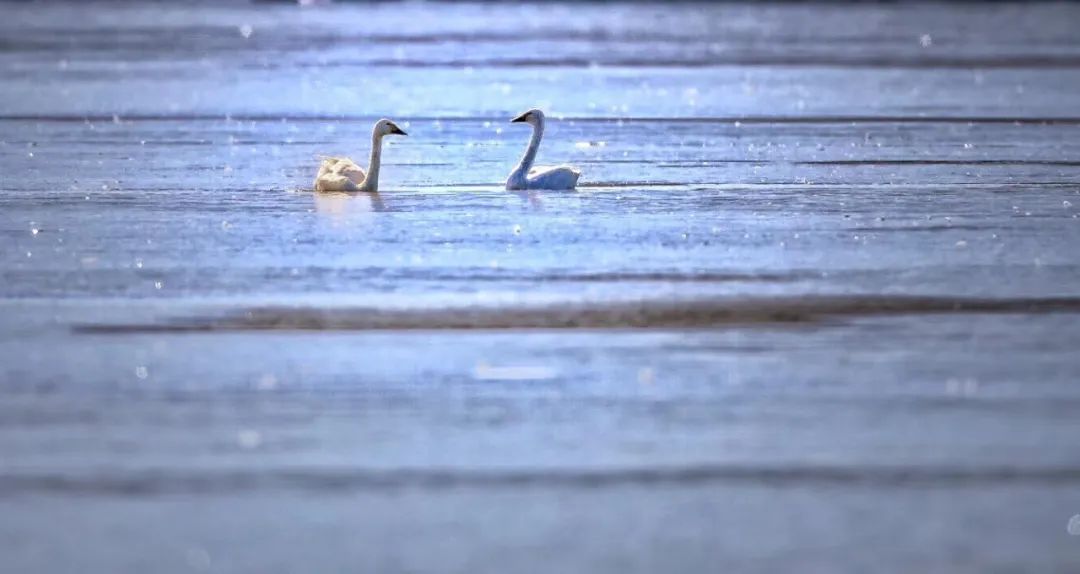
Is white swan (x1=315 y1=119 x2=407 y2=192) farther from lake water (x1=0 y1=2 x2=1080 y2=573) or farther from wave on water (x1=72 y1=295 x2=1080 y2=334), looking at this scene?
wave on water (x1=72 y1=295 x2=1080 y2=334)

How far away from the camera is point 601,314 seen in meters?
11.2

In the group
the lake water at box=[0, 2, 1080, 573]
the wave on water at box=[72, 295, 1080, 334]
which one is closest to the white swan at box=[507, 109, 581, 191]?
the lake water at box=[0, 2, 1080, 573]

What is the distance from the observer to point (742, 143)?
21.3 metres

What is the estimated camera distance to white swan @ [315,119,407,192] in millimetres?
16984

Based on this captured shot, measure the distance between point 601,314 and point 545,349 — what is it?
0.95 meters

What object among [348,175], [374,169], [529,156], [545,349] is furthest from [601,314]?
[529,156]

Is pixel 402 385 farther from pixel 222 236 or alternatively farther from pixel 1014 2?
pixel 1014 2

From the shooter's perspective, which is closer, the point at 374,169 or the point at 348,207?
the point at 348,207

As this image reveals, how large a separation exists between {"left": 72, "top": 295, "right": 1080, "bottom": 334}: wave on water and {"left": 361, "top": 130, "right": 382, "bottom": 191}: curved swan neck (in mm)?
5850

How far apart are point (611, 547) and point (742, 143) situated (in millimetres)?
Result: 14360


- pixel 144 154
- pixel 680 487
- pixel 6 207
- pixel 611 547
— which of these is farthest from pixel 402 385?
pixel 144 154

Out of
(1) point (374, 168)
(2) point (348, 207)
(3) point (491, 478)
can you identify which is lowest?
(2) point (348, 207)

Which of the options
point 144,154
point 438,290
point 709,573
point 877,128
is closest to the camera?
point 709,573

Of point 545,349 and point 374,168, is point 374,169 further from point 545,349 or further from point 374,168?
point 545,349
